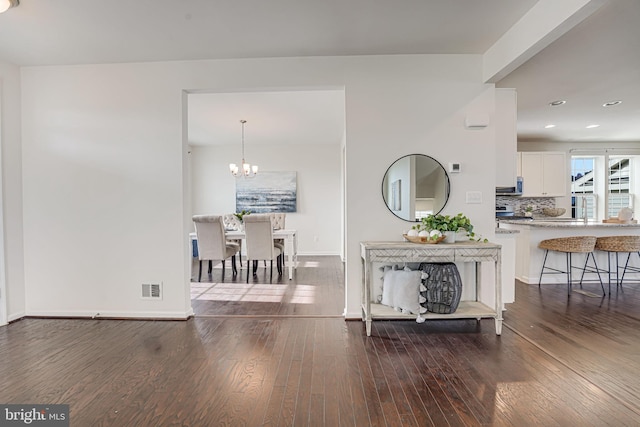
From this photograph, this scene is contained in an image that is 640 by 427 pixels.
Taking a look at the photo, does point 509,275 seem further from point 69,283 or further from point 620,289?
point 69,283

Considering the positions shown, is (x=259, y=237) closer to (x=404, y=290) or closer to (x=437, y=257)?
(x=404, y=290)

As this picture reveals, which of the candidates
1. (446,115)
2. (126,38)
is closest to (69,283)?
(126,38)

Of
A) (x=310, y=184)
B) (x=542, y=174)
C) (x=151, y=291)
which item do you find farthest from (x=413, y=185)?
(x=542, y=174)

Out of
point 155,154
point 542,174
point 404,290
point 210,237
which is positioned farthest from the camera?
point 542,174

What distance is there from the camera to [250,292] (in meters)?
4.16

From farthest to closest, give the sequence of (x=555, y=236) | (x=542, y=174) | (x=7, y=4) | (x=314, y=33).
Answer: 1. (x=542, y=174)
2. (x=555, y=236)
3. (x=314, y=33)
4. (x=7, y=4)

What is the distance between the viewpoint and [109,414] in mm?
1731

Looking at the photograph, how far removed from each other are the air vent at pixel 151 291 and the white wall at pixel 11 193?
125cm

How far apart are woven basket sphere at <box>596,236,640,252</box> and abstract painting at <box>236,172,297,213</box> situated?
5.26 meters

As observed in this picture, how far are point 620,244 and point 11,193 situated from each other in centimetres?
698

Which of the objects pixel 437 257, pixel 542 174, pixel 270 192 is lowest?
pixel 437 257

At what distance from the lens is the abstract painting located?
718 cm

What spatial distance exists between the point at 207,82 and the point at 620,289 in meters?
5.53

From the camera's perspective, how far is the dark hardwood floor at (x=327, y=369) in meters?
1.73
